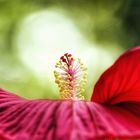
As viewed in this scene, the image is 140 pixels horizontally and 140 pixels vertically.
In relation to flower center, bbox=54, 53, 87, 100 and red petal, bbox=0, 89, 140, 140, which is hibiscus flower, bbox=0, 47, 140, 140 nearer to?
red petal, bbox=0, 89, 140, 140

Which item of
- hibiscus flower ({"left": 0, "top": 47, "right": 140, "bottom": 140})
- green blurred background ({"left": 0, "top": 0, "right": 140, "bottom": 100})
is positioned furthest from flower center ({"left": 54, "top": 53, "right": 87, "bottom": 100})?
green blurred background ({"left": 0, "top": 0, "right": 140, "bottom": 100})

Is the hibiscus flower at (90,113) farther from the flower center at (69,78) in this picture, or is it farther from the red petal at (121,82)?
the flower center at (69,78)

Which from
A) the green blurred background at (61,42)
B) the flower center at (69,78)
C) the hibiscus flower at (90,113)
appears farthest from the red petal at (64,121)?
the green blurred background at (61,42)

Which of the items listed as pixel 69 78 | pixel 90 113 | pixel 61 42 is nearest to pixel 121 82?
pixel 90 113

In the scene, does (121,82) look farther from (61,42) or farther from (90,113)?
(61,42)

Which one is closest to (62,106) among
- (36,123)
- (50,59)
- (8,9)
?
(36,123)
